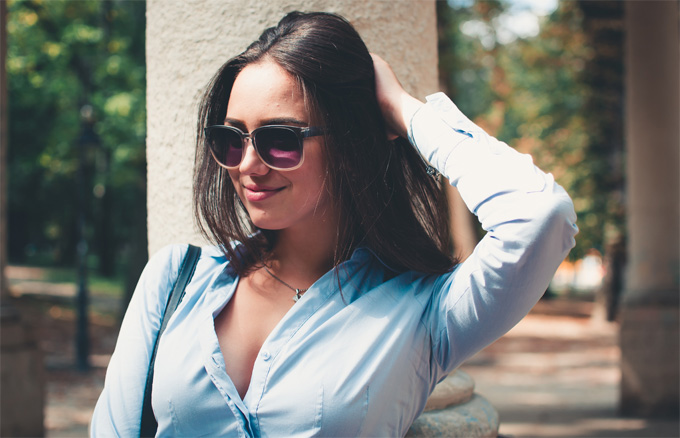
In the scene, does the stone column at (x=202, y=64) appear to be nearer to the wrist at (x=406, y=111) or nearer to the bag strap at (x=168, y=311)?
the bag strap at (x=168, y=311)

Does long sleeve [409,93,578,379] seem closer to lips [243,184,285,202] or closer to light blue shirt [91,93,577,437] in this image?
light blue shirt [91,93,577,437]

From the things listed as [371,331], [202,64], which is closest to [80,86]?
[202,64]

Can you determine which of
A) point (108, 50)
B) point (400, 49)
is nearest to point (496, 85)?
point (108, 50)

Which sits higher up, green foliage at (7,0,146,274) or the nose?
green foliage at (7,0,146,274)

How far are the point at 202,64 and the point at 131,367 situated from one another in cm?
114

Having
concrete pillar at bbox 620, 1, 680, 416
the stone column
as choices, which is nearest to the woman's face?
the stone column

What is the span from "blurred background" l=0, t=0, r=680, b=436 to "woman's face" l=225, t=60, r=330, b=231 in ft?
23.7

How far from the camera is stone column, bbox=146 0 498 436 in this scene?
2.34m

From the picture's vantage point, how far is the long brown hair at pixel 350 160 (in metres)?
1.78

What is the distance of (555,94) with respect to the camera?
70.3ft

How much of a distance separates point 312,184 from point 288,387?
0.53m

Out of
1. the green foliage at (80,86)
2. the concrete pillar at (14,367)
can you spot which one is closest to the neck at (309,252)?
the concrete pillar at (14,367)

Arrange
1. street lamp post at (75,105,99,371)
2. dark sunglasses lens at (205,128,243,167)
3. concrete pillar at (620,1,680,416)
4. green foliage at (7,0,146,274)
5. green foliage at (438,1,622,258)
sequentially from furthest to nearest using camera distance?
green foliage at (438,1,622,258) < green foliage at (7,0,146,274) < street lamp post at (75,105,99,371) < concrete pillar at (620,1,680,416) < dark sunglasses lens at (205,128,243,167)

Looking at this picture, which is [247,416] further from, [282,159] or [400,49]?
[400,49]
